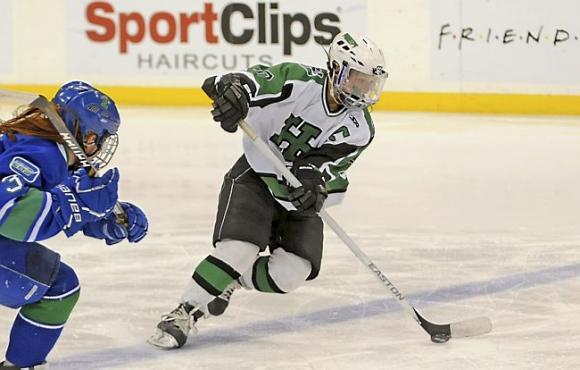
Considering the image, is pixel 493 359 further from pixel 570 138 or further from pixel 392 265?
pixel 570 138

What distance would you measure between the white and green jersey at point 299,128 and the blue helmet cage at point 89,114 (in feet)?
2.63

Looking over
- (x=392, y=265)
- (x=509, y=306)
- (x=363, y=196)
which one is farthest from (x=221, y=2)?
(x=509, y=306)

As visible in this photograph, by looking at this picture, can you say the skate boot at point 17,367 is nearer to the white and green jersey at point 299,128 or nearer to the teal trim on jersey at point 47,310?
the teal trim on jersey at point 47,310

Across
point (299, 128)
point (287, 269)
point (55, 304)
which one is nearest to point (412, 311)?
point (287, 269)

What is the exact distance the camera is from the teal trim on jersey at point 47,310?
259 centimetres

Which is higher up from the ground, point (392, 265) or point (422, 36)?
point (392, 265)

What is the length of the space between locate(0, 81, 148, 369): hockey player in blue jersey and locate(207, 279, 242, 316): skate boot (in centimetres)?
79

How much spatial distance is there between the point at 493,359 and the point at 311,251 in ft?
1.87

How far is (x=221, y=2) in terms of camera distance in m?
8.75

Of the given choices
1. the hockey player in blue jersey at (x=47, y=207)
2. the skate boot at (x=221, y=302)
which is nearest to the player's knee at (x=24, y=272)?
the hockey player in blue jersey at (x=47, y=207)

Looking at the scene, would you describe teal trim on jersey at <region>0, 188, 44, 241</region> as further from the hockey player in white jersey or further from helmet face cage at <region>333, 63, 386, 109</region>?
helmet face cage at <region>333, 63, 386, 109</region>

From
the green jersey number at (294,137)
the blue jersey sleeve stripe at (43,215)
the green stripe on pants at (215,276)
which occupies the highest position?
the blue jersey sleeve stripe at (43,215)

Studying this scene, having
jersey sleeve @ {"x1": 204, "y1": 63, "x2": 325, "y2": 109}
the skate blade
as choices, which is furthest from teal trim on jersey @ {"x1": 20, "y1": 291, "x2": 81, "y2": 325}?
jersey sleeve @ {"x1": 204, "y1": 63, "x2": 325, "y2": 109}

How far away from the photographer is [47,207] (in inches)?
93.8
